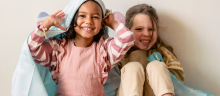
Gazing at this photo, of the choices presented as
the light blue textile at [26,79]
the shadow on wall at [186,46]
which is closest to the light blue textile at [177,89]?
the shadow on wall at [186,46]

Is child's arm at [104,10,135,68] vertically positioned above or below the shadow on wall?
above

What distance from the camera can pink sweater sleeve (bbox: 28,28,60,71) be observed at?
0.75m

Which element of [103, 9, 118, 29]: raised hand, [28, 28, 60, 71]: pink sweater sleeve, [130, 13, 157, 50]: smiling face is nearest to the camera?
[28, 28, 60, 71]: pink sweater sleeve

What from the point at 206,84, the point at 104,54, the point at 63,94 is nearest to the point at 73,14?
the point at 104,54

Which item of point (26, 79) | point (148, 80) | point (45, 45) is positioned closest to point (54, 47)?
point (45, 45)

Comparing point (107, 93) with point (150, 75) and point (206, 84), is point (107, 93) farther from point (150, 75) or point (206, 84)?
point (206, 84)

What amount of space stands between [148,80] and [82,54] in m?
0.33

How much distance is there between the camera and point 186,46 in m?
1.15

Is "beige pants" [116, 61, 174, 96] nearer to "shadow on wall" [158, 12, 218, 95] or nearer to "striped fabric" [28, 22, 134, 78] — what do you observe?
"striped fabric" [28, 22, 134, 78]

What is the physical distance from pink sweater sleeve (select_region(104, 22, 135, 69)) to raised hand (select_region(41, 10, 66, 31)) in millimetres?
229

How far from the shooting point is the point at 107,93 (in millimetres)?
984

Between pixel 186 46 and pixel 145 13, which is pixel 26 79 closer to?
pixel 145 13

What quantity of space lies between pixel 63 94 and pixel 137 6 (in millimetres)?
633

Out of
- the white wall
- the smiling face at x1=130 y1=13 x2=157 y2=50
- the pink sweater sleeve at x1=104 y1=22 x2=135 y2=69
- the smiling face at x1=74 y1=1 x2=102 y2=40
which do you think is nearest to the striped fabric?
the pink sweater sleeve at x1=104 y1=22 x2=135 y2=69
